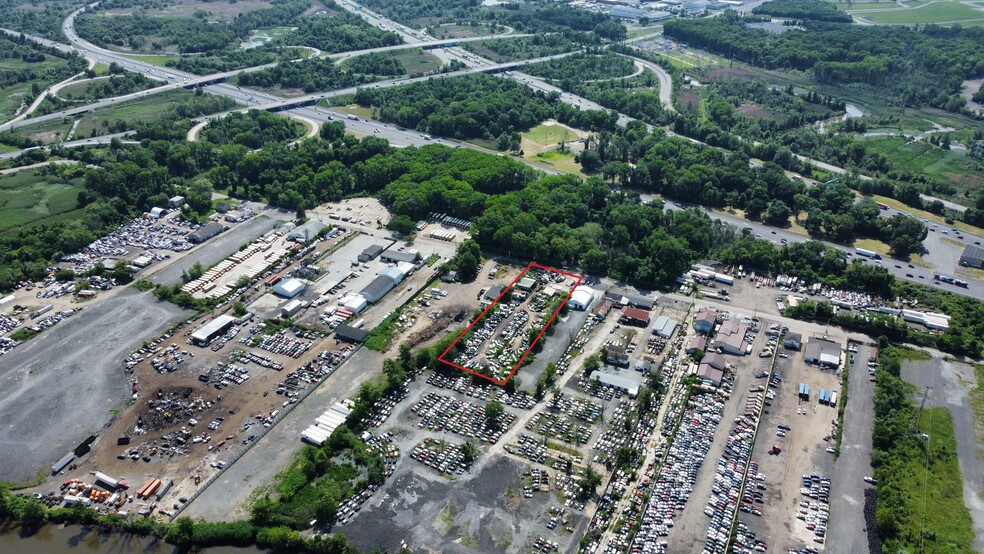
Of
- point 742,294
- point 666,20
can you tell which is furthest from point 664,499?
point 666,20

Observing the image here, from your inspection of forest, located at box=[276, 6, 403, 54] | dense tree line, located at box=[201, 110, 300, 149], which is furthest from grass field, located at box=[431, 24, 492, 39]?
dense tree line, located at box=[201, 110, 300, 149]

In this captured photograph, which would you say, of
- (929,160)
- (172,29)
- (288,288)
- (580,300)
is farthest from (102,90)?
(929,160)

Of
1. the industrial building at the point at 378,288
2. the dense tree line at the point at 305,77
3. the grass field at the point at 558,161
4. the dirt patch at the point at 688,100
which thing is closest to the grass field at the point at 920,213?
the grass field at the point at 558,161

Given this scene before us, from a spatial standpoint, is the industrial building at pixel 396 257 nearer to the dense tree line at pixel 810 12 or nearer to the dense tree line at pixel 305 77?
the dense tree line at pixel 305 77

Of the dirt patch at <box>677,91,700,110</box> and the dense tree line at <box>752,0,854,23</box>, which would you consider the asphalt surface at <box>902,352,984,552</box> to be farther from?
the dense tree line at <box>752,0,854,23</box>

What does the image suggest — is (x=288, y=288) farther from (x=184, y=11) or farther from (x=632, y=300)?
(x=184, y=11)

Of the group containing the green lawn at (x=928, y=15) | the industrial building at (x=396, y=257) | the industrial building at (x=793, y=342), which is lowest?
the industrial building at (x=793, y=342)
